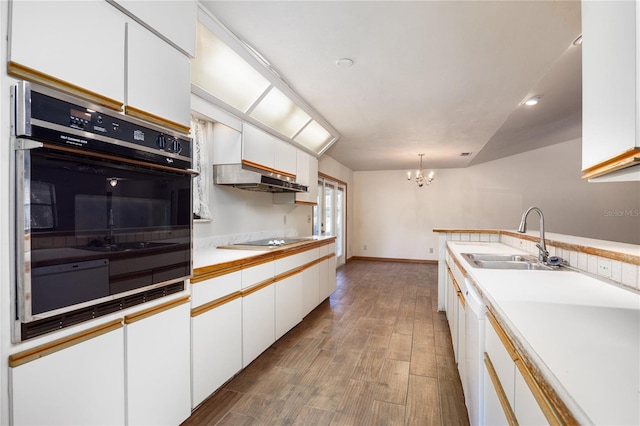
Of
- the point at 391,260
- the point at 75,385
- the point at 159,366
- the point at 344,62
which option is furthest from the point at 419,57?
the point at 391,260

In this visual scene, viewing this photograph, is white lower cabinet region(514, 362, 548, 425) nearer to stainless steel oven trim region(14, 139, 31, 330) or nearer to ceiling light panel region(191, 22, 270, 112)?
stainless steel oven trim region(14, 139, 31, 330)

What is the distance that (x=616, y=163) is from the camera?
95 cm

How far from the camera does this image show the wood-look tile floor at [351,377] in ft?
6.14

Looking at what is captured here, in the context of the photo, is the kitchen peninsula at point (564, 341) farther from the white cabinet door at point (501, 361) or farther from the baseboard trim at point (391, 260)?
the baseboard trim at point (391, 260)

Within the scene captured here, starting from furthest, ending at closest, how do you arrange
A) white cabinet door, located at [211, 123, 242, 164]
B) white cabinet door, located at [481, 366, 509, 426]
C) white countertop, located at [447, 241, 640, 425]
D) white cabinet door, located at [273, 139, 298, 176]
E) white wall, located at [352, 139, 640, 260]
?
white wall, located at [352, 139, 640, 260]
white cabinet door, located at [273, 139, 298, 176]
white cabinet door, located at [211, 123, 242, 164]
white cabinet door, located at [481, 366, 509, 426]
white countertop, located at [447, 241, 640, 425]

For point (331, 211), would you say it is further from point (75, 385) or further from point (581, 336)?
point (581, 336)

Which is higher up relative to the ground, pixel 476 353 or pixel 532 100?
pixel 532 100

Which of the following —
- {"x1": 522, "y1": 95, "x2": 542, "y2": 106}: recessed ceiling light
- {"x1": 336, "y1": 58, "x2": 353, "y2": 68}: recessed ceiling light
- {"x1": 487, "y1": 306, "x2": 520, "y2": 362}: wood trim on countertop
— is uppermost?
{"x1": 522, "y1": 95, "x2": 542, "y2": 106}: recessed ceiling light

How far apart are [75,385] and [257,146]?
7.24 feet

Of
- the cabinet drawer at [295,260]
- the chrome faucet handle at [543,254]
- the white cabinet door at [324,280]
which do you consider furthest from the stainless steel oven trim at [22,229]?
the white cabinet door at [324,280]

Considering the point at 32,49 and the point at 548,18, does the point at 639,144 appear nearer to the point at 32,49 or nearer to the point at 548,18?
the point at 548,18

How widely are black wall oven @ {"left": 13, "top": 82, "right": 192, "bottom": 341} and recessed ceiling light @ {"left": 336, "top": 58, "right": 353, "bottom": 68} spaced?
1366mm

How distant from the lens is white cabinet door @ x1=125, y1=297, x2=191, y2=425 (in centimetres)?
138

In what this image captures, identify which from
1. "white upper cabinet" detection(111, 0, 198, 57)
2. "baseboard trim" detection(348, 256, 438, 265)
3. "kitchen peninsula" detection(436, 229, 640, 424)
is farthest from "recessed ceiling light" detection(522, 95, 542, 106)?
"baseboard trim" detection(348, 256, 438, 265)
